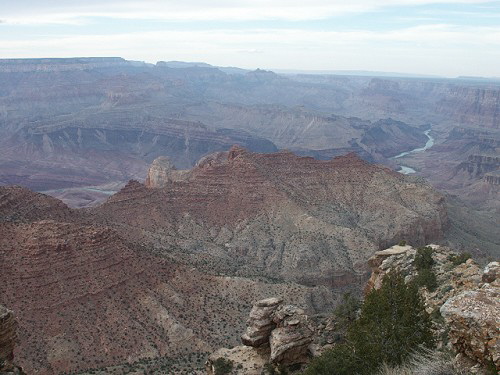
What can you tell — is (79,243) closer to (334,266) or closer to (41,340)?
(41,340)

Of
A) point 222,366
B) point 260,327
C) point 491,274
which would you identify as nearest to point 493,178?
point 260,327

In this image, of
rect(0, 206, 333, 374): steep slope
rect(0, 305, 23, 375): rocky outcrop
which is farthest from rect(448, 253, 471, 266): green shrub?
rect(0, 305, 23, 375): rocky outcrop

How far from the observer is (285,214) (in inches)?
3206

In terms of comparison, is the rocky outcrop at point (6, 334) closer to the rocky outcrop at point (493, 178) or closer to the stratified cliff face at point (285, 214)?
the stratified cliff face at point (285, 214)

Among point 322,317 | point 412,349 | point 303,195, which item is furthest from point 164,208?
point 412,349

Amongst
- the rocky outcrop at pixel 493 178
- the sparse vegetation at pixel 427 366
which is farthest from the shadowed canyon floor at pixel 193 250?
the rocky outcrop at pixel 493 178

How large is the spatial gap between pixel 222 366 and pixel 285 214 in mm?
A: 52564

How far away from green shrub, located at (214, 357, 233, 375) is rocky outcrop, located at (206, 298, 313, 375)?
0.20m

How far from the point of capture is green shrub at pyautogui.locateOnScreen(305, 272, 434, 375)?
21.1 meters

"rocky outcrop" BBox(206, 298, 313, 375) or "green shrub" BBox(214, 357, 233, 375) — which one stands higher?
"rocky outcrop" BBox(206, 298, 313, 375)

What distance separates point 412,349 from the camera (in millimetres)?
20609

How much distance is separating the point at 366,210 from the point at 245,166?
828 inches

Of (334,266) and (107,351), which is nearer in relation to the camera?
(107,351)

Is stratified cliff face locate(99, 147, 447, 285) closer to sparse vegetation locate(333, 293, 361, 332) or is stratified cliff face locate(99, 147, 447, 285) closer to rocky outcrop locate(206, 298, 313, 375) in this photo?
sparse vegetation locate(333, 293, 361, 332)
